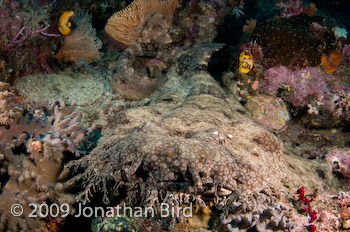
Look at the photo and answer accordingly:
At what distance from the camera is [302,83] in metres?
5.40

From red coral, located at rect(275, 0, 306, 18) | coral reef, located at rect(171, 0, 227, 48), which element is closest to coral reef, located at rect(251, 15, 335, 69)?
red coral, located at rect(275, 0, 306, 18)

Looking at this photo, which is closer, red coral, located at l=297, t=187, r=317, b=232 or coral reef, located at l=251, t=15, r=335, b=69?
red coral, located at l=297, t=187, r=317, b=232

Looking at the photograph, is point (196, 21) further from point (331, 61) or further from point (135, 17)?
point (331, 61)

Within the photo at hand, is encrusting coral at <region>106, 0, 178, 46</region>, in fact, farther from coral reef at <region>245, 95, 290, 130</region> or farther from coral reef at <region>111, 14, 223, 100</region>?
coral reef at <region>245, 95, 290, 130</region>

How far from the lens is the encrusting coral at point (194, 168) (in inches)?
95.7

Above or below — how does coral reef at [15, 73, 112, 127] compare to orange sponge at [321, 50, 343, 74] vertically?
below

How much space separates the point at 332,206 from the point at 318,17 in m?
5.17

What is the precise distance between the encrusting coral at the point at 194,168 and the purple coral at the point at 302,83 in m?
2.26

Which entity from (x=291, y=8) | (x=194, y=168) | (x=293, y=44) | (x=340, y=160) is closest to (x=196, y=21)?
(x=291, y=8)

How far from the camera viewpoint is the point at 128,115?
3.83 meters

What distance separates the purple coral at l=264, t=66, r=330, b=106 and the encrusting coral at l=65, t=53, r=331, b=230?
226cm

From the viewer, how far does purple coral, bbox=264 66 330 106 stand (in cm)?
541

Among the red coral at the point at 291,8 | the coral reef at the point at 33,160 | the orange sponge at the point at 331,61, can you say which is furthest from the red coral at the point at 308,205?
the red coral at the point at 291,8

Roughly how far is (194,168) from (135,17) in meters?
5.38
